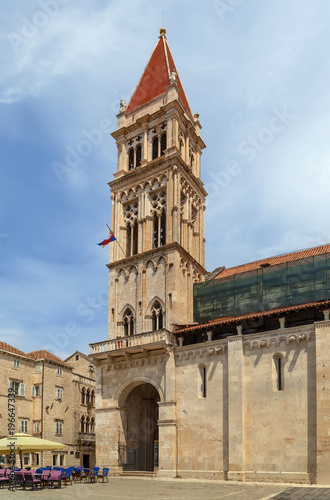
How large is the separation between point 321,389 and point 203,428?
23.8 feet

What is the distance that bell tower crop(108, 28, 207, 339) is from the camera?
34250 millimetres

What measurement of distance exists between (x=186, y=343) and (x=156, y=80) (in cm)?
2250

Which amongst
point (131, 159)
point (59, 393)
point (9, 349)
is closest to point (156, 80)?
point (131, 159)

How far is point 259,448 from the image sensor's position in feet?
86.1

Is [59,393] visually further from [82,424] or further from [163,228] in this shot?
[163,228]

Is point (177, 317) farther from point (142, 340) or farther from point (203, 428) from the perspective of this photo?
point (203, 428)

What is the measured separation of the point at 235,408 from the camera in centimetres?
2731

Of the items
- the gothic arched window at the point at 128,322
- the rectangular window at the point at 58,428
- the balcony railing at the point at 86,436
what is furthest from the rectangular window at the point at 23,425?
the gothic arched window at the point at 128,322

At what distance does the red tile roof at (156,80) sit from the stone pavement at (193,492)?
2823 centimetres

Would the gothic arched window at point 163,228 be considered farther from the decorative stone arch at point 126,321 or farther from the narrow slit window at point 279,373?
the narrow slit window at point 279,373

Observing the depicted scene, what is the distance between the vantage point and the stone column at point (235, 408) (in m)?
26.5

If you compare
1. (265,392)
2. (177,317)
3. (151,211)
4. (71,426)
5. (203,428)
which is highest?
(151,211)

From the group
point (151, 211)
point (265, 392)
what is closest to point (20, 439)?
point (265, 392)

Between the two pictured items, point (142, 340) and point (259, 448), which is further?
point (142, 340)
